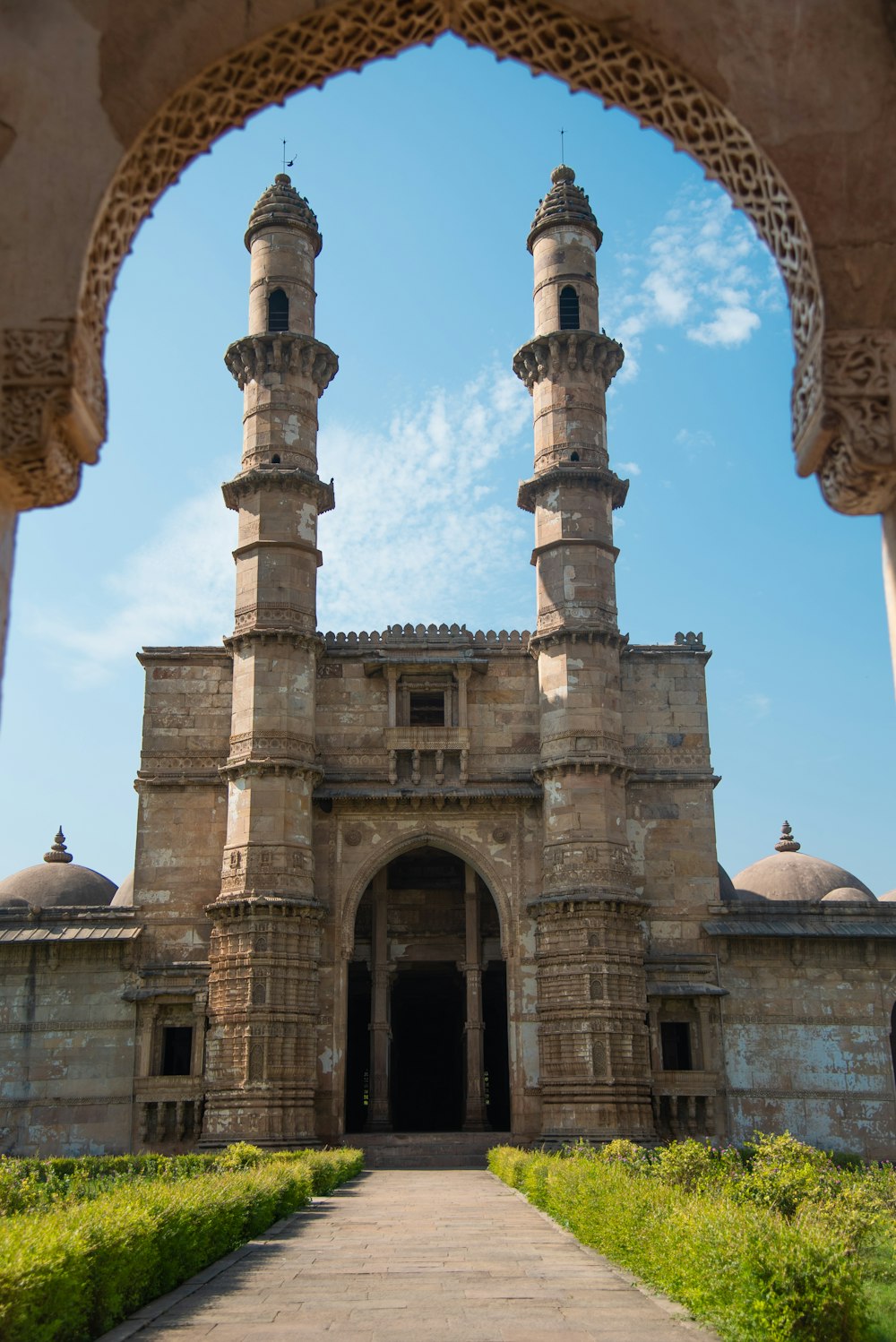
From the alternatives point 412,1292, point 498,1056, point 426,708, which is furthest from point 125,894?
point 412,1292

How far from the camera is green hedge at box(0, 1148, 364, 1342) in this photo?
6355 millimetres

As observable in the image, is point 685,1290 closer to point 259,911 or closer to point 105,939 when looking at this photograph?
point 259,911

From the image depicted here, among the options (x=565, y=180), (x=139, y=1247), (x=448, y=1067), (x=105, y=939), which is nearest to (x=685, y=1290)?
(x=139, y=1247)

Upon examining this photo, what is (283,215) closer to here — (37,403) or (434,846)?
(434,846)

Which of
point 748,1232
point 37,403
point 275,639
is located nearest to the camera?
point 37,403

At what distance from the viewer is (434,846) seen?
24.3 metres

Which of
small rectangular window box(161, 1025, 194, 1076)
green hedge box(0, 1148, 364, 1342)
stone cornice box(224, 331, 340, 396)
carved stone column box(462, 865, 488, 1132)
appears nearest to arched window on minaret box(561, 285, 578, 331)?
stone cornice box(224, 331, 340, 396)

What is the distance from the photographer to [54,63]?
583 cm

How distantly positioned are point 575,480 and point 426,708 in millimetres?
4918

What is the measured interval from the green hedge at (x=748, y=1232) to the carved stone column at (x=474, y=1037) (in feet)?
34.6

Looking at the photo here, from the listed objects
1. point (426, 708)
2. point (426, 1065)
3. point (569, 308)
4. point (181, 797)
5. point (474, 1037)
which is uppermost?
point (569, 308)

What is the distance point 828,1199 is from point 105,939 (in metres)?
16.0

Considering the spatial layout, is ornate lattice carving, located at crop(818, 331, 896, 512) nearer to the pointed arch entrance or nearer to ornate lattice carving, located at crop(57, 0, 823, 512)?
ornate lattice carving, located at crop(57, 0, 823, 512)

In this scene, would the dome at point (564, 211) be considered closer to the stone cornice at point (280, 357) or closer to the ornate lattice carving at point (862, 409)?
the stone cornice at point (280, 357)
